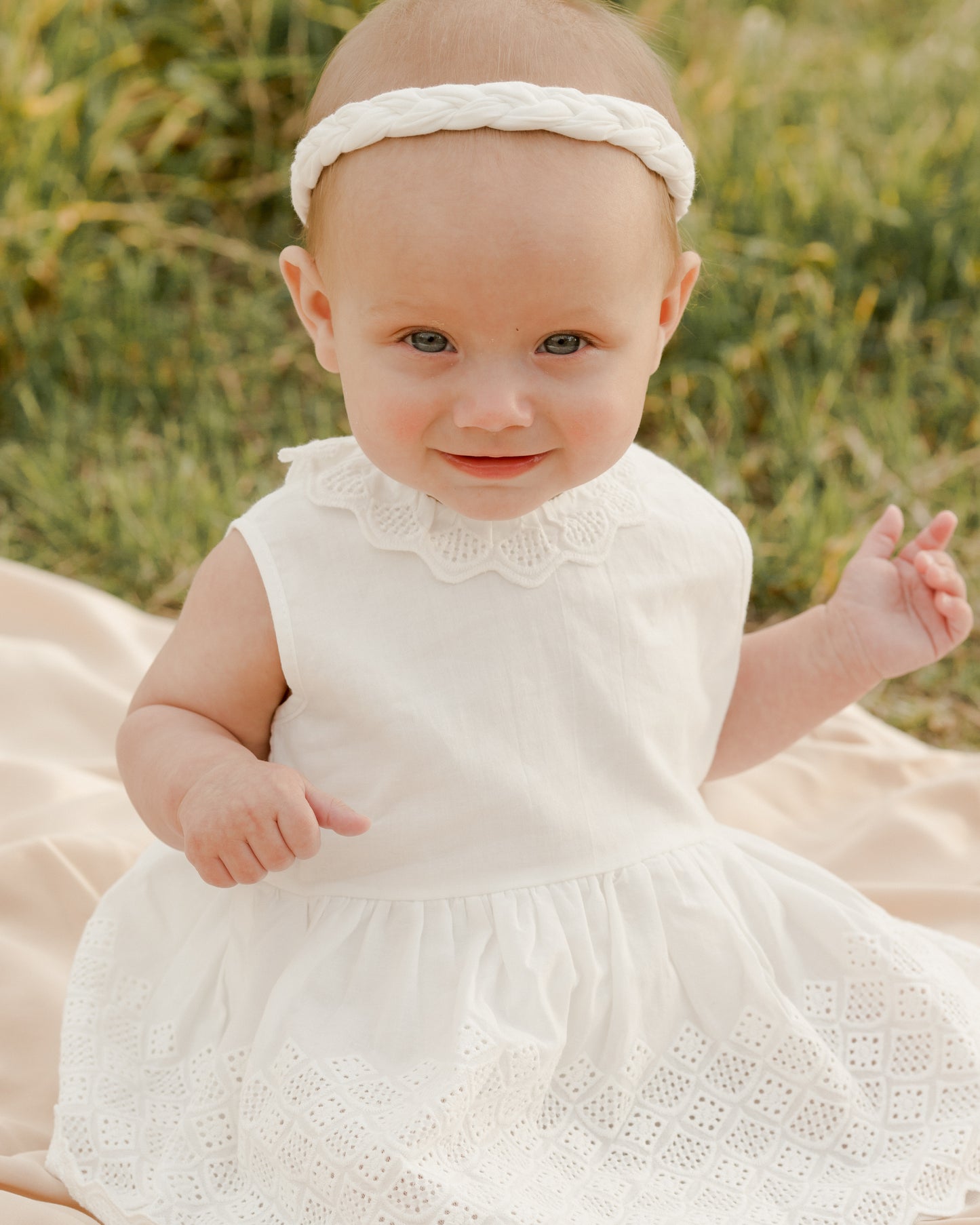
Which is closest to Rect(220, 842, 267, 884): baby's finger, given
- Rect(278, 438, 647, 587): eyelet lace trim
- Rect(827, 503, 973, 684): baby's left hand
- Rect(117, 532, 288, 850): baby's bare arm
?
Rect(117, 532, 288, 850): baby's bare arm

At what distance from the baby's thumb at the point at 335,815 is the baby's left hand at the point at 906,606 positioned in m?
0.69

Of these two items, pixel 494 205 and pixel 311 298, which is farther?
pixel 311 298

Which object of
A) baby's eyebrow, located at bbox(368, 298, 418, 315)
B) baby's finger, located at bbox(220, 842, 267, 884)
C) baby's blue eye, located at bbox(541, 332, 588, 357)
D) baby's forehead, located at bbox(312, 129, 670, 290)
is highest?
baby's forehead, located at bbox(312, 129, 670, 290)

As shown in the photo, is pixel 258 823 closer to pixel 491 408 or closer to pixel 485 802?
pixel 485 802

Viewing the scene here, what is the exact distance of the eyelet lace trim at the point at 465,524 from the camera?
1.48 meters

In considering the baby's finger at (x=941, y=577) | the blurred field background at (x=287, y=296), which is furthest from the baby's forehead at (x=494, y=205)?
the blurred field background at (x=287, y=296)

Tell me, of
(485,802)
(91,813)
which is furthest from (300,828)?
(91,813)

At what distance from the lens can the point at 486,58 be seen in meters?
1.29

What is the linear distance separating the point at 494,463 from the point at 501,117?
307 mm

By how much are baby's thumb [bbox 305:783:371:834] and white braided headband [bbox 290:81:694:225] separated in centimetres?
59

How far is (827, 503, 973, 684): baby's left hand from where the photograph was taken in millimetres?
1677

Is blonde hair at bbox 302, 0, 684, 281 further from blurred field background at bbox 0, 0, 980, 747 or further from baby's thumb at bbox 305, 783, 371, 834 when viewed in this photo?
blurred field background at bbox 0, 0, 980, 747

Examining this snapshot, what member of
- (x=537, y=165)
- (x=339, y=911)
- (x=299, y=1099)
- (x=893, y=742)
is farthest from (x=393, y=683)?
(x=893, y=742)

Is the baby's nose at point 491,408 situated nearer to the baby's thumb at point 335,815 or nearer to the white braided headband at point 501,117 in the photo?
the white braided headband at point 501,117
